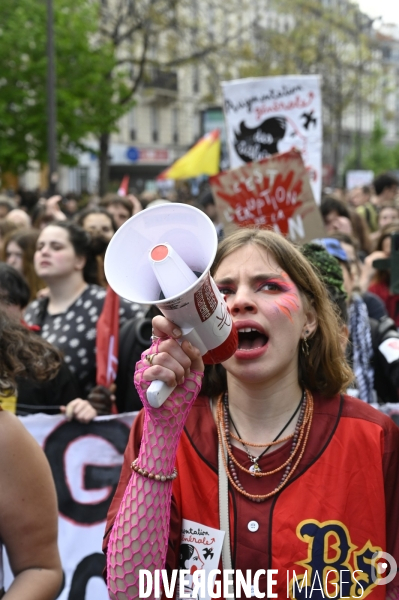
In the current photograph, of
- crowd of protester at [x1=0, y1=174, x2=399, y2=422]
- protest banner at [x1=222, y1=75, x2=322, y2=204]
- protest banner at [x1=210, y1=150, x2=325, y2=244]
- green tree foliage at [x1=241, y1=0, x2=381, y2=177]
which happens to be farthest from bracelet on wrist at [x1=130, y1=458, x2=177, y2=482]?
green tree foliage at [x1=241, y1=0, x2=381, y2=177]

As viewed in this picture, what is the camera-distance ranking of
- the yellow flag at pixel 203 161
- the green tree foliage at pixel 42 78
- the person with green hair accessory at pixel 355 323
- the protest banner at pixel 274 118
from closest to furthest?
the person with green hair accessory at pixel 355 323
the protest banner at pixel 274 118
the yellow flag at pixel 203 161
the green tree foliage at pixel 42 78

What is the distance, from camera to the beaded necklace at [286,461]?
204 centimetres

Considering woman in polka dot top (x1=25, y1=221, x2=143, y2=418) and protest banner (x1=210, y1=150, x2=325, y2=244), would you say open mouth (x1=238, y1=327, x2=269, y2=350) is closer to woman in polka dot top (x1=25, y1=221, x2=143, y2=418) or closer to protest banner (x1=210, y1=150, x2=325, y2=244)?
woman in polka dot top (x1=25, y1=221, x2=143, y2=418)

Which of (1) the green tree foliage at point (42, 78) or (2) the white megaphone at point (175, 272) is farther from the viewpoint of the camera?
(1) the green tree foliage at point (42, 78)

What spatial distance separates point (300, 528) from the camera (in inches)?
77.2

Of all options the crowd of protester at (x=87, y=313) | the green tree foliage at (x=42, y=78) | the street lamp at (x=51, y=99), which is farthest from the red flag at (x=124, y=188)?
the green tree foliage at (x=42, y=78)

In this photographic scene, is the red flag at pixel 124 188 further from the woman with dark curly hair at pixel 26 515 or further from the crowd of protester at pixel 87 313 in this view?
the woman with dark curly hair at pixel 26 515

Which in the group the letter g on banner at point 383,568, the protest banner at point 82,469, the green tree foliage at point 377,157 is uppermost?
the green tree foliage at point 377,157

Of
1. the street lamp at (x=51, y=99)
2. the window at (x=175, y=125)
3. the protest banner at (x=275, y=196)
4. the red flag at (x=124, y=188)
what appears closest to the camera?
the protest banner at (x=275, y=196)

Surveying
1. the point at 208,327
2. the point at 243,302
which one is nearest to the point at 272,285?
the point at 243,302

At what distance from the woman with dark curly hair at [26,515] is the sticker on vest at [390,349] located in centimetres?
173

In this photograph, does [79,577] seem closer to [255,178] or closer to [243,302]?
[243,302]

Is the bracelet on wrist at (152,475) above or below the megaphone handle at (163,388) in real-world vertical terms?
below

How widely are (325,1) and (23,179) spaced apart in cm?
2317
